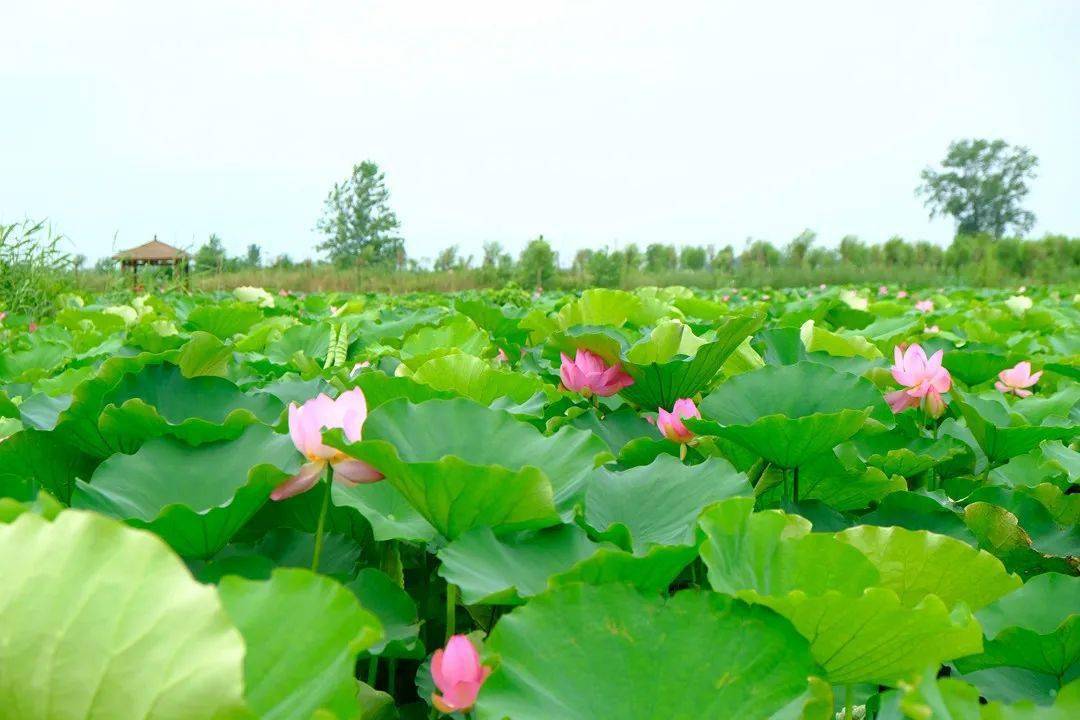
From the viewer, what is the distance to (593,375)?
3.68 ft

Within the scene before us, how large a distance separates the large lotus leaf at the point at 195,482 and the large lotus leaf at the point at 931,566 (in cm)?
42

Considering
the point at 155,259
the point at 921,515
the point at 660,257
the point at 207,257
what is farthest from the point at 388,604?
the point at 660,257

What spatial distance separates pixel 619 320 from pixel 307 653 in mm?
1607

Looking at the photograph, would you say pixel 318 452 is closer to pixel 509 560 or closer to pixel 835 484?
pixel 509 560

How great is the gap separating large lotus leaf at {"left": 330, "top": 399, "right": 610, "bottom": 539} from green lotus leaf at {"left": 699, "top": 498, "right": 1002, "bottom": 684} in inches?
5.0

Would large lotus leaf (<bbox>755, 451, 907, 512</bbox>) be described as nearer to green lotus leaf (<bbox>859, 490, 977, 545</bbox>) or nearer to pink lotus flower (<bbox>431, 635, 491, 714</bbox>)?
green lotus leaf (<bbox>859, 490, 977, 545</bbox>)

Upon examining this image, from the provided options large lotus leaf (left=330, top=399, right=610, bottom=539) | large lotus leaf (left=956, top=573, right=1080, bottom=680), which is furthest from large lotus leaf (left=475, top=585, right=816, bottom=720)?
large lotus leaf (left=956, top=573, right=1080, bottom=680)

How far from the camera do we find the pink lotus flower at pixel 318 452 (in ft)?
2.04

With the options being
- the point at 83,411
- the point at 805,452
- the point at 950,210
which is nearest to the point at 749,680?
the point at 805,452

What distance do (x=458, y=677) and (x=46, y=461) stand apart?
0.52 meters

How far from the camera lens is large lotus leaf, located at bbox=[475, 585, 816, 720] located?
0.45 m

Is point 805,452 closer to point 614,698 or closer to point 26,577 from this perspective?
point 614,698

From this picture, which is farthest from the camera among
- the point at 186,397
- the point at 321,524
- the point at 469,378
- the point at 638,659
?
the point at 469,378

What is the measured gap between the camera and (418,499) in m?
0.61
